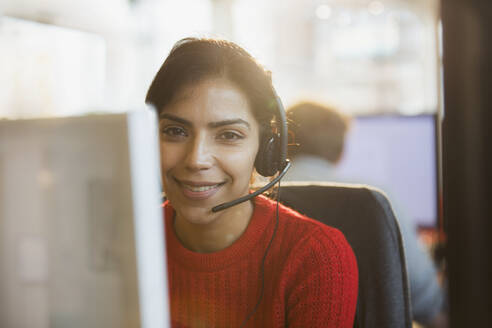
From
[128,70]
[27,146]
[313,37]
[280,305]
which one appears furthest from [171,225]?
[313,37]

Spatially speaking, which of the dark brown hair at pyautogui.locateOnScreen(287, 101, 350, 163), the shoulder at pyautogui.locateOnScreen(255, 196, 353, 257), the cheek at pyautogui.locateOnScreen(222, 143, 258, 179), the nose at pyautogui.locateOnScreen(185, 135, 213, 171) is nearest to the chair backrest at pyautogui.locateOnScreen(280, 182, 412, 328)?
the shoulder at pyautogui.locateOnScreen(255, 196, 353, 257)

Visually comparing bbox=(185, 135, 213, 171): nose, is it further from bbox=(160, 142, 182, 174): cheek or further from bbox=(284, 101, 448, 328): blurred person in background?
bbox=(284, 101, 448, 328): blurred person in background

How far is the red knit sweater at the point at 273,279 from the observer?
2.77ft

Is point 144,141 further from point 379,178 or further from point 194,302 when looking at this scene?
point 379,178

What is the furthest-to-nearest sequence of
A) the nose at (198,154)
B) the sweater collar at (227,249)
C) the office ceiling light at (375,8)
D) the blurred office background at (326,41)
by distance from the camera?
the office ceiling light at (375,8) → the blurred office background at (326,41) → the sweater collar at (227,249) → the nose at (198,154)

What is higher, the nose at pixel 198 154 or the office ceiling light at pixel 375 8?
the office ceiling light at pixel 375 8

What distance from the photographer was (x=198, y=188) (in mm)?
876

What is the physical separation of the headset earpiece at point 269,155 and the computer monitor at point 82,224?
21.8 inches

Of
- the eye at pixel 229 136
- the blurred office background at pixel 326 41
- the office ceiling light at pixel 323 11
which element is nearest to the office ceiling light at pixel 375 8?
the blurred office background at pixel 326 41

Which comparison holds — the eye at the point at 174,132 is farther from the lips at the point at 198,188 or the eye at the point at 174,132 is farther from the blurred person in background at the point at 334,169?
the blurred person in background at the point at 334,169

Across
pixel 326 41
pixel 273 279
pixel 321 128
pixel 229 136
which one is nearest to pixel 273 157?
pixel 229 136

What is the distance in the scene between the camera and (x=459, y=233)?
0.42 meters

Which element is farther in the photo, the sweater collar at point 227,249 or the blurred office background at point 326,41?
the blurred office background at point 326,41

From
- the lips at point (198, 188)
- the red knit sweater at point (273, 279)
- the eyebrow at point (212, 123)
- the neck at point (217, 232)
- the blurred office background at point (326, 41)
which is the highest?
the blurred office background at point (326, 41)
